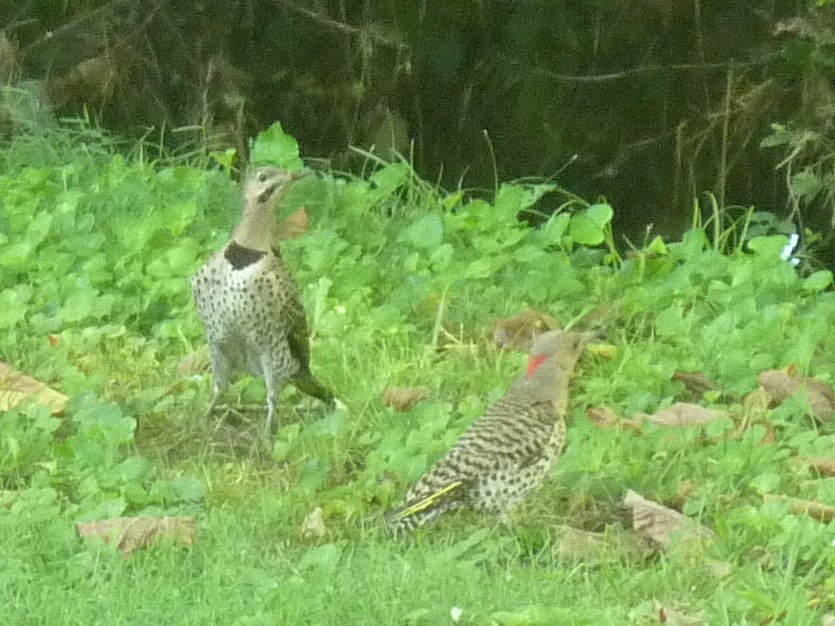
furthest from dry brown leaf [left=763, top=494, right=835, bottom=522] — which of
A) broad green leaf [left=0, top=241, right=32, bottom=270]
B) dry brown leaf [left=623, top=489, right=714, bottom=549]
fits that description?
broad green leaf [left=0, top=241, right=32, bottom=270]

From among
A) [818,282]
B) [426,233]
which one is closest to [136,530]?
[426,233]

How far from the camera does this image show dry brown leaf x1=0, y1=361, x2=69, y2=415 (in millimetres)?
5453

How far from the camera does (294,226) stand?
727 centimetres

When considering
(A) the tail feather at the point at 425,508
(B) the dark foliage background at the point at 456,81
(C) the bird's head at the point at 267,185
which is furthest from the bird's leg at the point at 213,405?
(B) the dark foliage background at the point at 456,81

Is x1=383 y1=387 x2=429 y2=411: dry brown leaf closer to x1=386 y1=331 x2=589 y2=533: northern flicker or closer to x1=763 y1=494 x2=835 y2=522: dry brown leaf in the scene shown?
x1=386 y1=331 x2=589 y2=533: northern flicker

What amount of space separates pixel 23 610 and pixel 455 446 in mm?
1210

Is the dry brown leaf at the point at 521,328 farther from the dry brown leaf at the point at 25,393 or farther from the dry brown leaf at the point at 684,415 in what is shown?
the dry brown leaf at the point at 25,393

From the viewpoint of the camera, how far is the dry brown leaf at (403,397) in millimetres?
5512

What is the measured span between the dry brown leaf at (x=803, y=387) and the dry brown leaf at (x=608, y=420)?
53cm

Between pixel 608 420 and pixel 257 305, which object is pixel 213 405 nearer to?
pixel 257 305

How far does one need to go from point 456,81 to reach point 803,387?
403cm

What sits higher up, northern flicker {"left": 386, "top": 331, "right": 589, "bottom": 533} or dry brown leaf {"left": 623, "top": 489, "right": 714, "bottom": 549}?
northern flicker {"left": 386, "top": 331, "right": 589, "bottom": 533}

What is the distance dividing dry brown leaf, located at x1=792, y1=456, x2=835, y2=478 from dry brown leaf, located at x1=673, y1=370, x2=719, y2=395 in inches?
28.2

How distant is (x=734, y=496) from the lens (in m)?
4.79
